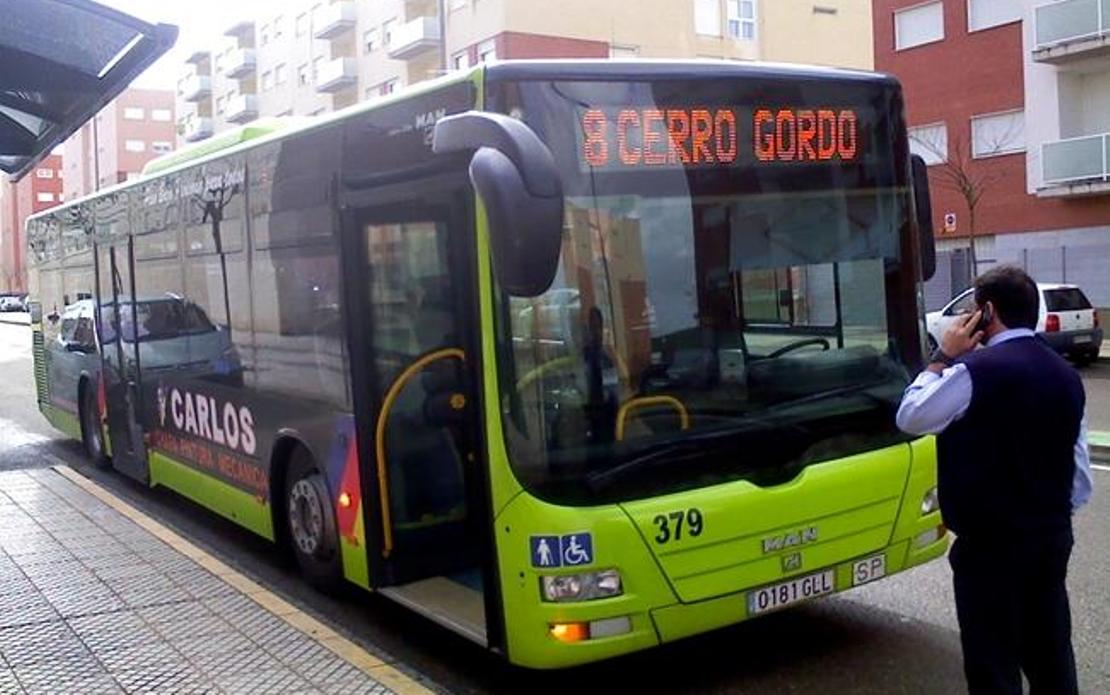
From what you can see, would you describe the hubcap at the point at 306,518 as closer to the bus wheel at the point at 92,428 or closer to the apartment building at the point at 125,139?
the bus wheel at the point at 92,428

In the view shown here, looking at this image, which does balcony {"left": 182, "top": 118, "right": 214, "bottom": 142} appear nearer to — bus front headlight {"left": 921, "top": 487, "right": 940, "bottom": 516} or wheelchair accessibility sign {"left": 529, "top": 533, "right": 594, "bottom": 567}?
bus front headlight {"left": 921, "top": 487, "right": 940, "bottom": 516}

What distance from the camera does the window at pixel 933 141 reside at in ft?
100

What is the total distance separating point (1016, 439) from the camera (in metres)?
3.81

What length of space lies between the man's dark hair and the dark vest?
2.7 inches

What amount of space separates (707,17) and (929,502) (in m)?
45.0

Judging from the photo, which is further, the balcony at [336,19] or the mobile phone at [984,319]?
the balcony at [336,19]

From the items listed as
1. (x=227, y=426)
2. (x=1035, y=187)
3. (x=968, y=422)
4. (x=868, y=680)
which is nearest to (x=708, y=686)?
(x=868, y=680)

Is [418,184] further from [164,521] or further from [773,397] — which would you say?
[164,521]

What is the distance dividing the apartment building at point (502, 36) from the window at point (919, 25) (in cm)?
1277

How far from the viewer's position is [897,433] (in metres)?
5.45

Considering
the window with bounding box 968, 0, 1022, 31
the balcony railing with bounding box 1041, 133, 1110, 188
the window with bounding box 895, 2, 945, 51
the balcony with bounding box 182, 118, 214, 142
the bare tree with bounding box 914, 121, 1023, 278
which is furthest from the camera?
the balcony with bounding box 182, 118, 214, 142

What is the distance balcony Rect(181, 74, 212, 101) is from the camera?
77375 millimetres

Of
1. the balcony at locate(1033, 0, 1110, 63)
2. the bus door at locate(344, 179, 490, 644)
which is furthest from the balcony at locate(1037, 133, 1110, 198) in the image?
the bus door at locate(344, 179, 490, 644)

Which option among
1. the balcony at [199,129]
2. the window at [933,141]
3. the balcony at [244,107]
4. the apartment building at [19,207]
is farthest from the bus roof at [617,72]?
the apartment building at [19,207]
